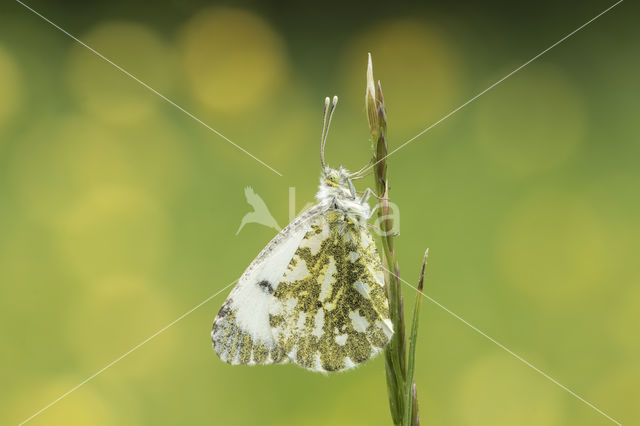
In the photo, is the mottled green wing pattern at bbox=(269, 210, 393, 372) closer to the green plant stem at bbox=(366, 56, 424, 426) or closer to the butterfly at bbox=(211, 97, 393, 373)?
the butterfly at bbox=(211, 97, 393, 373)

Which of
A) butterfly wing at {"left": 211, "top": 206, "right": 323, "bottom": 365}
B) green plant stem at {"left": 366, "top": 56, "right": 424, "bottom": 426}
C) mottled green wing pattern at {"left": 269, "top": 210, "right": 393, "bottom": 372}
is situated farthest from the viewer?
butterfly wing at {"left": 211, "top": 206, "right": 323, "bottom": 365}

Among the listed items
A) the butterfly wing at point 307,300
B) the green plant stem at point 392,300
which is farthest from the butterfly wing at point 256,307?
the green plant stem at point 392,300

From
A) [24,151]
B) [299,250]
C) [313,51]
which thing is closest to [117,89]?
[24,151]

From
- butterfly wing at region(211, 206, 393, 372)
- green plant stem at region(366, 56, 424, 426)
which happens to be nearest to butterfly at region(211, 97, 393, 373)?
butterfly wing at region(211, 206, 393, 372)

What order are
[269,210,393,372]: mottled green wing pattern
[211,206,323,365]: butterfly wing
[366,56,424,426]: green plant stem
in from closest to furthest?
[366,56,424,426]: green plant stem
[269,210,393,372]: mottled green wing pattern
[211,206,323,365]: butterfly wing

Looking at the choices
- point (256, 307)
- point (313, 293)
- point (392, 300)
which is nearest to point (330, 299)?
point (313, 293)

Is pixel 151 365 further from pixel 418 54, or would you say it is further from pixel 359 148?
pixel 418 54

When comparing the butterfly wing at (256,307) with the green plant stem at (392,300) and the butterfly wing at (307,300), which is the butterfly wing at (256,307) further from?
Answer: the green plant stem at (392,300)
